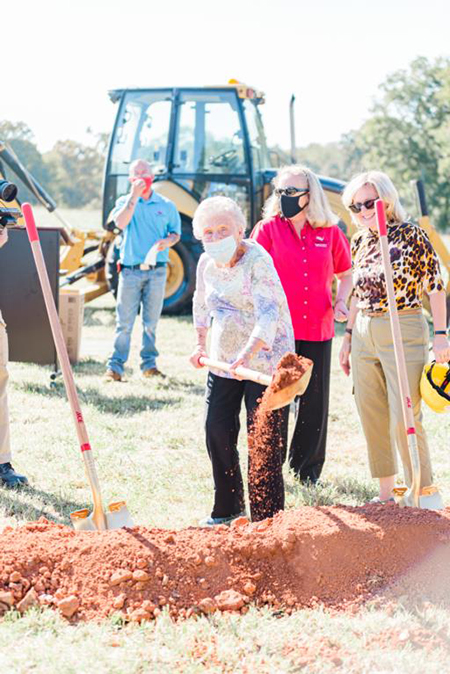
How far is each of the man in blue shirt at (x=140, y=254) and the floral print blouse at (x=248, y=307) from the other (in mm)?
3581

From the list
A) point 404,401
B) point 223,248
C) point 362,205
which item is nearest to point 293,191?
point 362,205

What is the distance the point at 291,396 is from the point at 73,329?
5267 mm

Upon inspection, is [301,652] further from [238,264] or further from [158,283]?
[158,283]

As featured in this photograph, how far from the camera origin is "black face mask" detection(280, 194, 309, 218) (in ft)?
15.2

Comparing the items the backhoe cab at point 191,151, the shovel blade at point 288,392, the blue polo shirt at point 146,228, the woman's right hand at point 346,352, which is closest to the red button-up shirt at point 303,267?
the woman's right hand at point 346,352

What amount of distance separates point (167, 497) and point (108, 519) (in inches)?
38.6

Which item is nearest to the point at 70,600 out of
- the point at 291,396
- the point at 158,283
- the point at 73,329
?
the point at 291,396

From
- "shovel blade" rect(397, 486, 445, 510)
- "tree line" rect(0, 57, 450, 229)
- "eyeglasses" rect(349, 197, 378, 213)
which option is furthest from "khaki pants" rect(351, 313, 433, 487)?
"tree line" rect(0, 57, 450, 229)

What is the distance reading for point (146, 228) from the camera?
780 centimetres

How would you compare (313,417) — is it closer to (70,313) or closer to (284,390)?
(284,390)

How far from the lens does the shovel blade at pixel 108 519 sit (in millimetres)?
3783

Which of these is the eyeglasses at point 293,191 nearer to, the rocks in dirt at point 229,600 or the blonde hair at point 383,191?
the blonde hair at point 383,191

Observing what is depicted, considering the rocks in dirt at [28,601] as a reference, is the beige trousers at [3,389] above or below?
above

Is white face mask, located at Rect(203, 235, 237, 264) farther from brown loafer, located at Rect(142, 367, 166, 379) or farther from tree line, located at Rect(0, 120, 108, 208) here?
tree line, located at Rect(0, 120, 108, 208)
